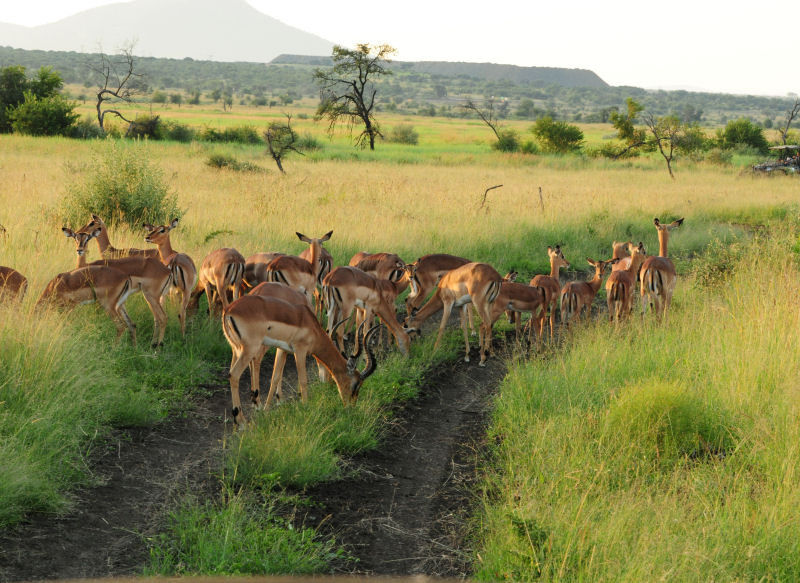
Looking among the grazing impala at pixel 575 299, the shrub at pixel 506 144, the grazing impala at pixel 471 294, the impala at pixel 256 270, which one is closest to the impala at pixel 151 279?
the impala at pixel 256 270

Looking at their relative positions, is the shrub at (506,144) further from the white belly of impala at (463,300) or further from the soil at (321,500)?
the soil at (321,500)

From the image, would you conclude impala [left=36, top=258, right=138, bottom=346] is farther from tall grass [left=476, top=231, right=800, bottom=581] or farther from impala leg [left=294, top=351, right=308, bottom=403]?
tall grass [left=476, top=231, right=800, bottom=581]

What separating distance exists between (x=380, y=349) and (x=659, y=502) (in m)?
4.31

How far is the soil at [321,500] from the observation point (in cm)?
466

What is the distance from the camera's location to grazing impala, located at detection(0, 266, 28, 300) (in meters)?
7.93

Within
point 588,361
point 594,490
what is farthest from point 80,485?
point 588,361

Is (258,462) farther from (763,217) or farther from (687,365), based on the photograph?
(763,217)

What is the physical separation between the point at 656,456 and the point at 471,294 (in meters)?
3.60

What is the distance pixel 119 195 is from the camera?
1362 centimetres

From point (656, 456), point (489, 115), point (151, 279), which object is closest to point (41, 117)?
point (151, 279)

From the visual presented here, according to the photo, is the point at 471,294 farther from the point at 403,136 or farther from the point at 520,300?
the point at 403,136

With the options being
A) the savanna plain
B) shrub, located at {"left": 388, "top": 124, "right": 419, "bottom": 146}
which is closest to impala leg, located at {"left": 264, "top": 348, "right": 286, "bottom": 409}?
the savanna plain

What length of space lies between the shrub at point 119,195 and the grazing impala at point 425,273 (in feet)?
17.1

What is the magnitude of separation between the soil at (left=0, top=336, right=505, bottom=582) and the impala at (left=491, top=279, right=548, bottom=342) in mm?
2274
